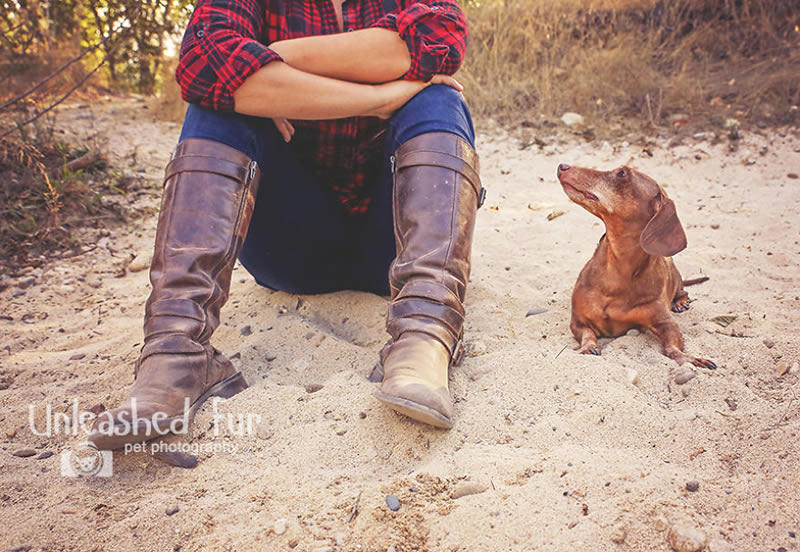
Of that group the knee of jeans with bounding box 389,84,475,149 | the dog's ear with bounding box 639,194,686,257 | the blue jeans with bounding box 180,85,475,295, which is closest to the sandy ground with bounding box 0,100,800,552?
the blue jeans with bounding box 180,85,475,295

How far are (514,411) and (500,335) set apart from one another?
537mm

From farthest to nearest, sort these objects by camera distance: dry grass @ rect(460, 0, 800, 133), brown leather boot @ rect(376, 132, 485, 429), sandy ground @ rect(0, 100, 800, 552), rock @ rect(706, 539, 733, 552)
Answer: dry grass @ rect(460, 0, 800, 133) → brown leather boot @ rect(376, 132, 485, 429) → sandy ground @ rect(0, 100, 800, 552) → rock @ rect(706, 539, 733, 552)

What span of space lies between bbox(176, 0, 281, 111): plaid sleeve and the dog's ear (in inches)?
47.1

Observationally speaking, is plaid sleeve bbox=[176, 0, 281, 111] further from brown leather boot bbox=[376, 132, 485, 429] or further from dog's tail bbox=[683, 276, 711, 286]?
dog's tail bbox=[683, 276, 711, 286]

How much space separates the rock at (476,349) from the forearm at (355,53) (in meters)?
0.88

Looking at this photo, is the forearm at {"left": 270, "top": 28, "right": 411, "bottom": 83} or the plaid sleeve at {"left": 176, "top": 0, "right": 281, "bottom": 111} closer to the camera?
the plaid sleeve at {"left": 176, "top": 0, "right": 281, "bottom": 111}

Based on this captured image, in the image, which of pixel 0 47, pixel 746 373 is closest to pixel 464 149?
pixel 746 373

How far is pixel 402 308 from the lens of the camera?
1709 mm

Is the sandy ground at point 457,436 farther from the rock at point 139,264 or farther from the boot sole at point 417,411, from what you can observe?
the rock at point 139,264

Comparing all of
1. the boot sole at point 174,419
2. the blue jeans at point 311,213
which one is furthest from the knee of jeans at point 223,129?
the boot sole at point 174,419

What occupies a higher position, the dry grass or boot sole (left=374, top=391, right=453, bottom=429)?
the dry grass

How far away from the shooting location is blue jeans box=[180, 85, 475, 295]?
1.84 m

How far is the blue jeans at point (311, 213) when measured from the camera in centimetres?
184

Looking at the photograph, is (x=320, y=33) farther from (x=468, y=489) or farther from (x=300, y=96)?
(x=468, y=489)
